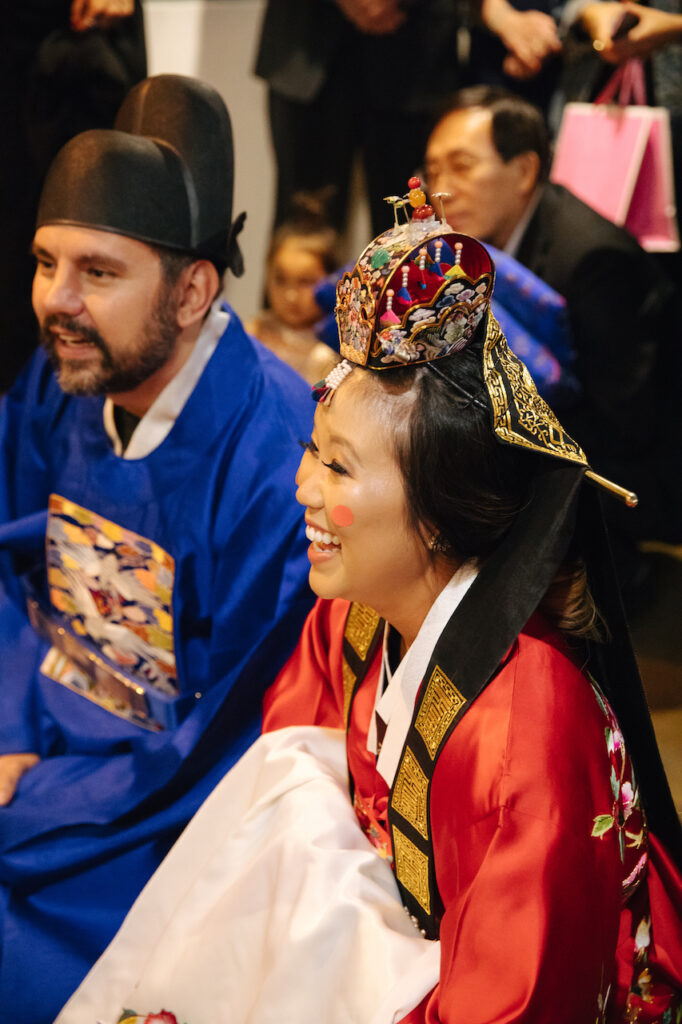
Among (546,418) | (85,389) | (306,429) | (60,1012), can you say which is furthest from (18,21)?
(60,1012)

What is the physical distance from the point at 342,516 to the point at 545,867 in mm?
458

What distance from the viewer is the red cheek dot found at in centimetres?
121

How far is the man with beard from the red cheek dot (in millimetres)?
516

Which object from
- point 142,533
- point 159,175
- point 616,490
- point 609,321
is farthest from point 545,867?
point 609,321

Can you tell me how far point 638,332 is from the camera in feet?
9.26

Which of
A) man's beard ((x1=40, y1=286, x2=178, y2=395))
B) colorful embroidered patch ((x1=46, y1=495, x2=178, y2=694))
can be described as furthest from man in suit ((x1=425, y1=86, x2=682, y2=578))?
colorful embroidered patch ((x1=46, y1=495, x2=178, y2=694))

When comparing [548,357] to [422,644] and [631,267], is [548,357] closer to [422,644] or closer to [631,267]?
[631,267]

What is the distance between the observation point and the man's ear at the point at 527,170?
2924 mm

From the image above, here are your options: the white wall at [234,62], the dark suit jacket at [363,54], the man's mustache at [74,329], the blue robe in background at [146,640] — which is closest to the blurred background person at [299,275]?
the white wall at [234,62]

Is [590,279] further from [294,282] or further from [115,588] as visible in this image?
[115,588]

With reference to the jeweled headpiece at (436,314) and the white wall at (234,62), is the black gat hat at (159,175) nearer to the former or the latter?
the jeweled headpiece at (436,314)

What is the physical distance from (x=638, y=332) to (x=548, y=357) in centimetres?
33

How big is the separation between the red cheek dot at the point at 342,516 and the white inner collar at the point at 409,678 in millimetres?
157

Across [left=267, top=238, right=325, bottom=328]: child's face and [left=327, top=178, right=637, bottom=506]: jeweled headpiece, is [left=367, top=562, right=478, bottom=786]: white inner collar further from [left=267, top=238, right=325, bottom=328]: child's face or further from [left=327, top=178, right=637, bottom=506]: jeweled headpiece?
[left=267, top=238, right=325, bottom=328]: child's face
